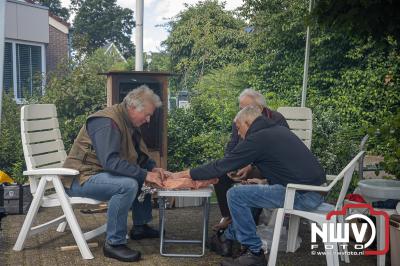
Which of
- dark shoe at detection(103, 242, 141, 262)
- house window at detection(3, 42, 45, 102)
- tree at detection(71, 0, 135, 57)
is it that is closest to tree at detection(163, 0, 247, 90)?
house window at detection(3, 42, 45, 102)

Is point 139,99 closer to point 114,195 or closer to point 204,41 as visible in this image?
point 114,195

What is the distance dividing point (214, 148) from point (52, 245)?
10.9 ft

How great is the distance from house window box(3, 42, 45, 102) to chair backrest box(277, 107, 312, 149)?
11538mm

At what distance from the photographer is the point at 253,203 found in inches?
156

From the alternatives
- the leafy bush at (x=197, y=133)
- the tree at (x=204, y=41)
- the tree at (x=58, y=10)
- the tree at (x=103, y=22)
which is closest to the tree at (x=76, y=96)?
the leafy bush at (x=197, y=133)

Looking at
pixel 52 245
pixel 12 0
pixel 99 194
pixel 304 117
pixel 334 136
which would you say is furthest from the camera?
pixel 12 0

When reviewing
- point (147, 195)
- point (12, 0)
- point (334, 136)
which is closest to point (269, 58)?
point (334, 136)

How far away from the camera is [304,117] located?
5918 millimetres

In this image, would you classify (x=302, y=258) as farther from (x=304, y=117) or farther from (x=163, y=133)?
(x=163, y=133)

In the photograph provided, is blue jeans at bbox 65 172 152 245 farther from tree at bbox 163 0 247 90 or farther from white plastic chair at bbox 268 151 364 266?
tree at bbox 163 0 247 90

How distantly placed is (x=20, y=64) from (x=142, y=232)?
1346cm

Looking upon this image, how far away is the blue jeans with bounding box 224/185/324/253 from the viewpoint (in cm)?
392

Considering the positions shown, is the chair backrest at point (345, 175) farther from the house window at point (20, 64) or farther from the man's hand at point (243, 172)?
the house window at point (20, 64)

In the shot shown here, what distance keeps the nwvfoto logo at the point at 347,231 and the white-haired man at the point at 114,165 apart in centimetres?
135
